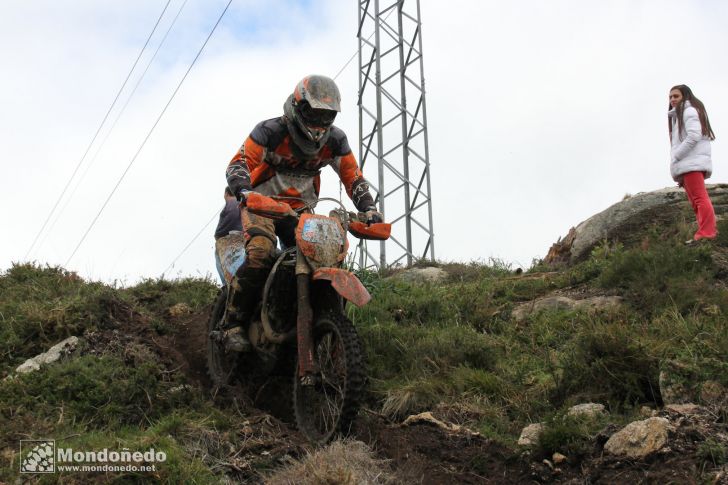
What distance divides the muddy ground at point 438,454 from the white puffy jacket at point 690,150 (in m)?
4.86

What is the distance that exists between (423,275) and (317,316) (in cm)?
562

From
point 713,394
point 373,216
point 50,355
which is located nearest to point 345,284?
point 373,216

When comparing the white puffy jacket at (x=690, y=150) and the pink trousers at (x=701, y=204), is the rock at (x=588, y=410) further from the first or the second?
the white puffy jacket at (x=690, y=150)

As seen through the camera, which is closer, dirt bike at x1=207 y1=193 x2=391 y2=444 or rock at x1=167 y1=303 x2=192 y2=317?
dirt bike at x1=207 y1=193 x2=391 y2=444

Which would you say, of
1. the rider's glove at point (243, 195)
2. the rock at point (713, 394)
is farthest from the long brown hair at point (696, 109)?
the rider's glove at point (243, 195)

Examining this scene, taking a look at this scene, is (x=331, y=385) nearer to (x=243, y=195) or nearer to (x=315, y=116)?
(x=243, y=195)

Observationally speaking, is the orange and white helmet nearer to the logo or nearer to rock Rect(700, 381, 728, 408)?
the logo

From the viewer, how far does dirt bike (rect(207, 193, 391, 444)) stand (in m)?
6.44

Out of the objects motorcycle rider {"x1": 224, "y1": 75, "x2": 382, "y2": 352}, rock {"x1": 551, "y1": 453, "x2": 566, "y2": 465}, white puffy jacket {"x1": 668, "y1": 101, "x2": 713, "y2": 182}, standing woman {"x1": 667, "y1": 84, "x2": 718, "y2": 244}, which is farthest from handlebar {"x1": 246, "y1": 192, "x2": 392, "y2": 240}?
white puffy jacket {"x1": 668, "y1": 101, "x2": 713, "y2": 182}

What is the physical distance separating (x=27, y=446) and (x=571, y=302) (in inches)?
214

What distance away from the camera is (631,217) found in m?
11.9

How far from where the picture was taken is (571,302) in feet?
30.7

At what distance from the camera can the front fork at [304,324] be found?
21.6ft

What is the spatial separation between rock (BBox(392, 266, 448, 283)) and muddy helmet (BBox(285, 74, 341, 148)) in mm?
4411
